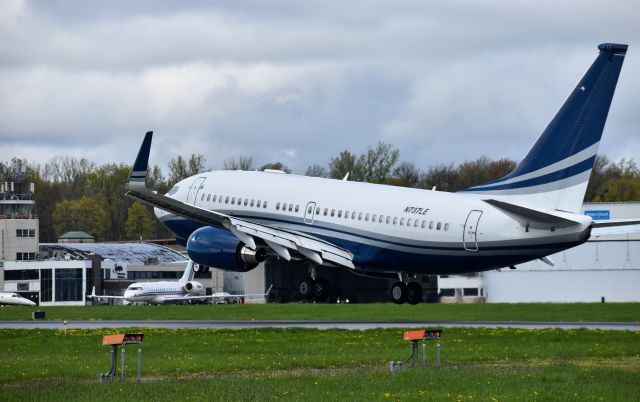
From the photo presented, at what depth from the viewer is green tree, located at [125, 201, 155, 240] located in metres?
175

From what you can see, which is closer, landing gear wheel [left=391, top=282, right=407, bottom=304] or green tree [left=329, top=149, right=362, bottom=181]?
landing gear wheel [left=391, top=282, right=407, bottom=304]

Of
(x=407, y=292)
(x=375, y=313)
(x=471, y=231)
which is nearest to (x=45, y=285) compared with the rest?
(x=375, y=313)

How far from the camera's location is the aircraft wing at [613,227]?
5012cm

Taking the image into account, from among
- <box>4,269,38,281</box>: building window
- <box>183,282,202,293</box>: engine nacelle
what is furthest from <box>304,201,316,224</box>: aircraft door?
<box>4,269,38,281</box>: building window

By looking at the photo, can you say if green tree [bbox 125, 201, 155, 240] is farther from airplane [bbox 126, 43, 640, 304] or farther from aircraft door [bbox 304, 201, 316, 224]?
aircraft door [bbox 304, 201, 316, 224]

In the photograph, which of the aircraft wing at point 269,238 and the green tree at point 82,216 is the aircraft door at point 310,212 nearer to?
the aircraft wing at point 269,238

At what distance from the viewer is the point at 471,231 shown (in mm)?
50875

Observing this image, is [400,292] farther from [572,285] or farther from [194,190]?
[572,285]

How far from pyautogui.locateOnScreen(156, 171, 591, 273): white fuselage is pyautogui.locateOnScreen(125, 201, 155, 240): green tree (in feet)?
371

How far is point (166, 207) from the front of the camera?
184ft

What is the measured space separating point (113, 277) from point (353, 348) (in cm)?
9020

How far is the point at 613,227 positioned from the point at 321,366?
2007 centimetres

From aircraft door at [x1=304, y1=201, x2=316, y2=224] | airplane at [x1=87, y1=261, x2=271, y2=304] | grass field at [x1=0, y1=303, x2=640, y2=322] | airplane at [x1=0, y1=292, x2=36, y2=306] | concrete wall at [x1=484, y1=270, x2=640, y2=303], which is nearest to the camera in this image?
aircraft door at [x1=304, y1=201, x2=316, y2=224]

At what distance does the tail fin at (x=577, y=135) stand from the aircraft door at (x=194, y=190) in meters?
19.1
